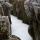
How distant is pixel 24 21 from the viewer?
4.02m

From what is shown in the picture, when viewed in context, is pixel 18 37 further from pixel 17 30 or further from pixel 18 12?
pixel 18 12

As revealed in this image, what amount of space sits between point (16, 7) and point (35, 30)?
2.66 m

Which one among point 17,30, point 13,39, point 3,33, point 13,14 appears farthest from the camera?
point 13,14

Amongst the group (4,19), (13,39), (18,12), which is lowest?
(13,39)

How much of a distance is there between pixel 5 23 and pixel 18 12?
8.42 feet

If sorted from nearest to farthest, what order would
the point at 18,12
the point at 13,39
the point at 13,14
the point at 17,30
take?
the point at 13,39, the point at 17,30, the point at 18,12, the point at 13,14

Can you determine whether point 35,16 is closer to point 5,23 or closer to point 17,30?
point 5,23

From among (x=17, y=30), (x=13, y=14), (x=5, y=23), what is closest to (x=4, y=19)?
(x=5, y=23)

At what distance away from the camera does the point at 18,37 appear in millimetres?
2891

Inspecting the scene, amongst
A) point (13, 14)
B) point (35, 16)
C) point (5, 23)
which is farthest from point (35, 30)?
point (13, 14)

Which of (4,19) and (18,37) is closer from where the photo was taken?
(4,19)

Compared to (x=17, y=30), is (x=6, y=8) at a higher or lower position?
higher

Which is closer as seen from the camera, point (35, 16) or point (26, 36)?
point (35, 16)

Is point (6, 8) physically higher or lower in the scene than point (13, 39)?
higher
